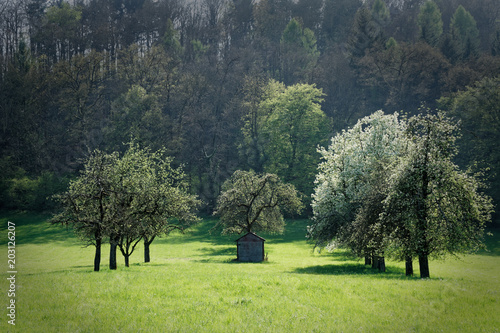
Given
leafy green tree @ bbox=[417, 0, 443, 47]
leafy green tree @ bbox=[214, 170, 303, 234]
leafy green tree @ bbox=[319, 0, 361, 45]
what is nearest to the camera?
leafy green tree @ bbox=[214, 170, 303, 234]

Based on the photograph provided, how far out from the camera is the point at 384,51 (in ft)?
287

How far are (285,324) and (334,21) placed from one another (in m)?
119

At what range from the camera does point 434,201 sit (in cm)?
2533

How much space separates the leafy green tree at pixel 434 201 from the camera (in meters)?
24.7

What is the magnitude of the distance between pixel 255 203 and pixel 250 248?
259 inches

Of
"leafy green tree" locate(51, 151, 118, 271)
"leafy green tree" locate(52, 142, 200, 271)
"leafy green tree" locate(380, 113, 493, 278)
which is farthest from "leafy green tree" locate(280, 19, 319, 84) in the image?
"leafy green tree" locate(51, 151, 118, 271)

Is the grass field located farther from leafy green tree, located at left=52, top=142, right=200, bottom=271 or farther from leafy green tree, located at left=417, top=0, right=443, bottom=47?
leafy green tree, located at left=417, top=0, right=443, bottom=47

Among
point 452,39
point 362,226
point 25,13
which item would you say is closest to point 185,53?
point 25,13

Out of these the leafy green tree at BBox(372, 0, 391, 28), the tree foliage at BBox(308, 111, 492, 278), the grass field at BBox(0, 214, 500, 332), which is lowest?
the grass field at BBox(0, 214, 500, 332)

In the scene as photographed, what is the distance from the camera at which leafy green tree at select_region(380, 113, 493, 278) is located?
971 inches

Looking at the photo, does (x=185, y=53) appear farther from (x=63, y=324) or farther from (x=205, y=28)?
(x=63, y=324)

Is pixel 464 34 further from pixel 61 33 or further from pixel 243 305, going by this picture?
pixel 243 305

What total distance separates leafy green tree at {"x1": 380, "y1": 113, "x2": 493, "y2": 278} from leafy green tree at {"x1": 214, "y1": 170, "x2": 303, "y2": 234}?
22.1 metres

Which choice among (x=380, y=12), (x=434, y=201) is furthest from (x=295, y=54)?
(x=434, y=201)
